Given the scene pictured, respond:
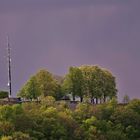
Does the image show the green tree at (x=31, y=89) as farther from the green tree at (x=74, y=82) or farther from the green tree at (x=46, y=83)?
the green tree at (x=74, y=82)

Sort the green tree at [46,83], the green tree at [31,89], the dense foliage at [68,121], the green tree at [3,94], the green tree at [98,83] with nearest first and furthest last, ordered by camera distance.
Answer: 1. the dense foliage at [68,121]
2. the green tree at [31,89]
3. the green tree at [46,83]
4. the green tree at [3,94]
5. the green tree at [98,83]

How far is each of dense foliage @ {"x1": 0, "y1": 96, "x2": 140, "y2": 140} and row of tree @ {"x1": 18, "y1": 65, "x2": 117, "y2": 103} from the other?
384cm

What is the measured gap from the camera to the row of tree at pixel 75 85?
96.2m

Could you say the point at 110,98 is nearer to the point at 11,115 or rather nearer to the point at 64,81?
the point at 64,81

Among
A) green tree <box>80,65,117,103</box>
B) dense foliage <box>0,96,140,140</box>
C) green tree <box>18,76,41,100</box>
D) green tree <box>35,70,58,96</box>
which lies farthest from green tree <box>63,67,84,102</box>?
dense foliage <box>0,96,140,140</box>

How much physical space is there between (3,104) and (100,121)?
8935mm

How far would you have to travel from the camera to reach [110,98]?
102188 mm

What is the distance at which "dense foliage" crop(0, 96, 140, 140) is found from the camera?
8131 cm

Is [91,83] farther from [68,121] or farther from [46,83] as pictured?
[68,121]

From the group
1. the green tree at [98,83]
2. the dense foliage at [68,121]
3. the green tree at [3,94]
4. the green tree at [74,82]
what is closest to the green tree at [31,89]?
the green tree at [3,94]

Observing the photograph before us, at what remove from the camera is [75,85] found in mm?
97625

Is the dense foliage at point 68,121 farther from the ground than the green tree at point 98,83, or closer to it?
closer to it

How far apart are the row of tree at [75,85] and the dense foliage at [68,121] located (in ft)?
12.6

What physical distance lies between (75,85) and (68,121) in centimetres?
1292
